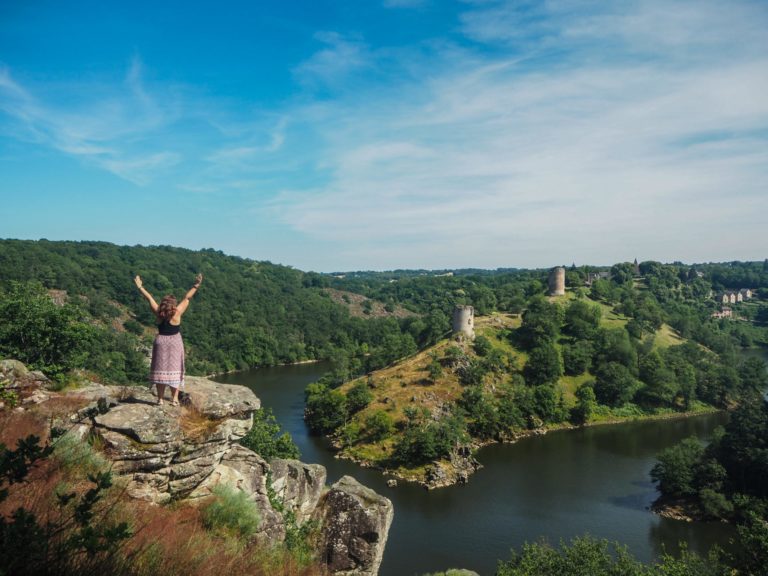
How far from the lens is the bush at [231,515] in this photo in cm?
907

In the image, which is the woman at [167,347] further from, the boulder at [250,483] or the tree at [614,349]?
the tree at [614,349]

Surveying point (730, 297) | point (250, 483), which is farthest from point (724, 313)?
point (250, 483)

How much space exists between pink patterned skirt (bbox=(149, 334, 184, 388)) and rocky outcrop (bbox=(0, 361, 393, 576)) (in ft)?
1.90

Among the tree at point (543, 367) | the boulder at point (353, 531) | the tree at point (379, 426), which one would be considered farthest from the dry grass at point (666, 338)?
the boulder at point (353, 531)

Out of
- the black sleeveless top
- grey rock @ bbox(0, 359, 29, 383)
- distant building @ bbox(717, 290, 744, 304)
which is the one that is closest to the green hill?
grey rock @ bbox(0, 359, 29, 383)

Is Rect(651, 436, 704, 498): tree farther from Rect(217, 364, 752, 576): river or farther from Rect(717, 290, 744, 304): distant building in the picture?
Rect(717, 290, 744, 304): distant building

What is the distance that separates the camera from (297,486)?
1252 cm

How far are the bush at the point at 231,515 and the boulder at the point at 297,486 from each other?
2.07m

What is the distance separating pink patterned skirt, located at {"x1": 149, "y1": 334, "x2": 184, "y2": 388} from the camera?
32.3ft

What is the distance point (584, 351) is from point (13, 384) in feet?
206

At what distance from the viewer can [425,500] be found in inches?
1399

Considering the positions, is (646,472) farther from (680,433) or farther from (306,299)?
(306,299)

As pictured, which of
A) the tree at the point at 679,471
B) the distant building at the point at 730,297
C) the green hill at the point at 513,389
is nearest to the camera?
the tree at the point at 679,471

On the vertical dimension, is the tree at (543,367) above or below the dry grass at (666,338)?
below
